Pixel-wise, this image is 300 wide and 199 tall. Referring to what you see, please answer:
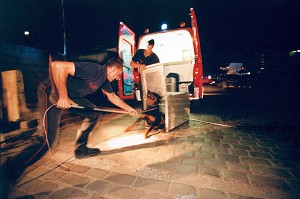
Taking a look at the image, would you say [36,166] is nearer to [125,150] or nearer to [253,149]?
[125,150]

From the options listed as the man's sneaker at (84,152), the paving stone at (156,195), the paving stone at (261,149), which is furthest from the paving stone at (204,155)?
the man's sneaker at (84,152)

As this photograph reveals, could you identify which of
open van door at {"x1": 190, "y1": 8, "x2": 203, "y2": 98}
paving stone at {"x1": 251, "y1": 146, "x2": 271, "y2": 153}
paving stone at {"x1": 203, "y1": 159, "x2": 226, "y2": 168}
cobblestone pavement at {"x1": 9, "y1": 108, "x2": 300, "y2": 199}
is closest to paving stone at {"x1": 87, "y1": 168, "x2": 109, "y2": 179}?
cobblestone pavement at {"x1": 9, "y1": 108, "x2": 300, "y2": 199}

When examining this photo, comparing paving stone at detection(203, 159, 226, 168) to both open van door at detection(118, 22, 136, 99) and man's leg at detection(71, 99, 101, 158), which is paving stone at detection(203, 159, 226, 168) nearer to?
man's leg at detection(71, 99, 101, 158)

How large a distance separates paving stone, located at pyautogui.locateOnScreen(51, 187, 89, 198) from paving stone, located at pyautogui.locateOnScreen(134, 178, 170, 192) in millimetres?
655

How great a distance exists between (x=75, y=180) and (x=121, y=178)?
2.03 feet

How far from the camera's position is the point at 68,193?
2.25 metres

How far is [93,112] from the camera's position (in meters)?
3.49

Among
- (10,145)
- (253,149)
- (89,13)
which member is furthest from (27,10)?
(253,149)

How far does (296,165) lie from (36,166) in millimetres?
4033

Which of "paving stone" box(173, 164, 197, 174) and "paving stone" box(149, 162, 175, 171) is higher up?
"paving stone" box(149, 162, 175, 171)

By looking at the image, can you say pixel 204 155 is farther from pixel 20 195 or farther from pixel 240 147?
pixel 20 195

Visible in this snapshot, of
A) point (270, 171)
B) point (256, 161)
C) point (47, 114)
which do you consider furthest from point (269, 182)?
point (47, 114)

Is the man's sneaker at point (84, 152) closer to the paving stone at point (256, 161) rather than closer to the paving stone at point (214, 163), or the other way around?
the paving stone at point (214, 163)

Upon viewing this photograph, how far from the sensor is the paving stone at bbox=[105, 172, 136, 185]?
2.47m
